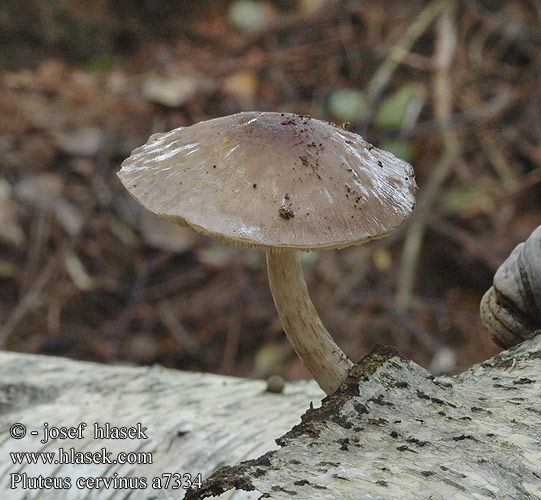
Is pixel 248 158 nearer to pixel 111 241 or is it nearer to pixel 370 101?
pixel 111 241

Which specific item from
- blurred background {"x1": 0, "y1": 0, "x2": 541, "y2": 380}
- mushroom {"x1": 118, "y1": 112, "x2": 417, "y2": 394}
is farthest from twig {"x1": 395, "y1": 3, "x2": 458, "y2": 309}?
mushroom {"x1": 118, "y1": 112, "x2": 417, "y2": 394}

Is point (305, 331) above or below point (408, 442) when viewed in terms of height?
above

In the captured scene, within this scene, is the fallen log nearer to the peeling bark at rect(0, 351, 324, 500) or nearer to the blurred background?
the peeling bark at rect(0, 351, 324, 500)

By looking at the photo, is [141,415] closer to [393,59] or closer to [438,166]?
[438,166]

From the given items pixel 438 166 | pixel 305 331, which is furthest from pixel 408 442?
pixel 438 166

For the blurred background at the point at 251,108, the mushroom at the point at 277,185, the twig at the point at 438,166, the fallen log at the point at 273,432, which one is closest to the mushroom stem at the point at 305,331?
the mushroom at the point at 277,185

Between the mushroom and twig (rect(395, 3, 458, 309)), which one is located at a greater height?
twig (rect(395, 3, 458, 309))

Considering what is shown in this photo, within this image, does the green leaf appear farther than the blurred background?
Yes

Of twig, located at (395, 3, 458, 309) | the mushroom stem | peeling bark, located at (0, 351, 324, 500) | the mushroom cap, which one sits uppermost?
twig, located at (395, 3, 458, 309)
